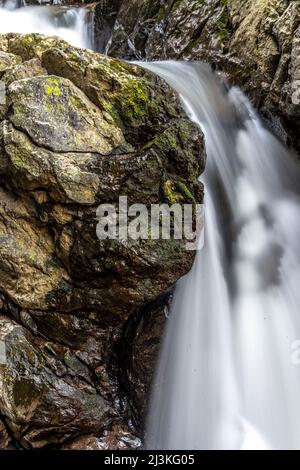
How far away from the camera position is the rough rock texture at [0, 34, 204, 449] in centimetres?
371

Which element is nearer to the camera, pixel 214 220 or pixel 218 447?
pixel 218 447

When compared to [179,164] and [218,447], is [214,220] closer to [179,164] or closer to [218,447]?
[179,164]

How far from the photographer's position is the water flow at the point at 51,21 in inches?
412

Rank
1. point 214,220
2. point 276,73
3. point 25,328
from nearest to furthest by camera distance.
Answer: point 25,328 → point 214,220 → point 276,73

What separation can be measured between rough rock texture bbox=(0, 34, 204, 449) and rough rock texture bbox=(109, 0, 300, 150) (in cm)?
233

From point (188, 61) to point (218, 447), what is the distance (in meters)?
6.41

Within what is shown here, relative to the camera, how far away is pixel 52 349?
156 inches

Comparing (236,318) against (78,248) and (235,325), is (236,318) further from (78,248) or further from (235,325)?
(78,248)

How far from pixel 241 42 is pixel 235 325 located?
473cm

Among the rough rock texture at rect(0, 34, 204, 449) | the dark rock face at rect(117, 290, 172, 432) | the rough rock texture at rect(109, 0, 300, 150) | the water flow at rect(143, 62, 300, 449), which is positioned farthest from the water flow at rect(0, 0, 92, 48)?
the dark rock face at rect(117, 290, 172, 432)

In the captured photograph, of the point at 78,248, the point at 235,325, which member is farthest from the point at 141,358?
the point at 78,248

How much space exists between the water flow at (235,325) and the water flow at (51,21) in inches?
252

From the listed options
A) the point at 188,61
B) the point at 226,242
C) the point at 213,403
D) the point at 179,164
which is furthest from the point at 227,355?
the point at 188,61

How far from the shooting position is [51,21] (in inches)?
435
